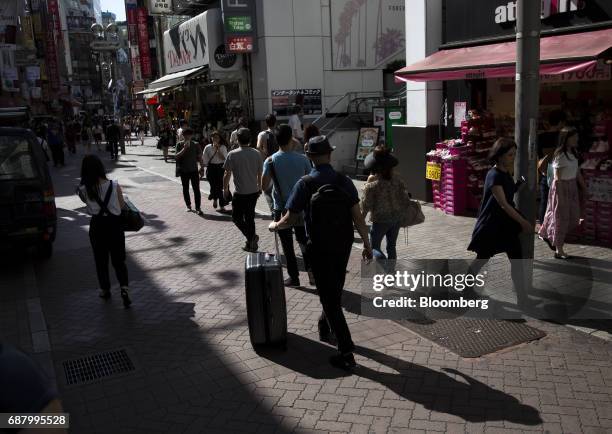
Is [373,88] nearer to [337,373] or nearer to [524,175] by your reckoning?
[524,175]

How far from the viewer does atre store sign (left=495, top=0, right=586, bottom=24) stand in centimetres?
827

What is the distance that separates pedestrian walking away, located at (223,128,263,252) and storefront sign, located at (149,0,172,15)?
65.0ft

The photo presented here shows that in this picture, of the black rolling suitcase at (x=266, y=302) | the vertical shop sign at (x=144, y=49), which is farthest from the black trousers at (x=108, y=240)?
the vertical shop sign at (x=144, y=49)

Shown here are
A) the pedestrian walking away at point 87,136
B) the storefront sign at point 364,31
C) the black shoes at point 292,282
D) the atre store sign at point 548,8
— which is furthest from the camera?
the pedestrian walking away at point 87,136

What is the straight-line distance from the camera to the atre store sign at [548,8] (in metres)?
8.27

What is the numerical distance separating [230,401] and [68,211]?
10.1m

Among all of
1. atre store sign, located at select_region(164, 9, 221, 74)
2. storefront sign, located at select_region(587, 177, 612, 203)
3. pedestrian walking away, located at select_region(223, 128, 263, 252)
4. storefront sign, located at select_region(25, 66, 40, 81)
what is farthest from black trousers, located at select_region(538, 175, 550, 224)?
storefront sign, located at select_region(25, 66, 40, 81)

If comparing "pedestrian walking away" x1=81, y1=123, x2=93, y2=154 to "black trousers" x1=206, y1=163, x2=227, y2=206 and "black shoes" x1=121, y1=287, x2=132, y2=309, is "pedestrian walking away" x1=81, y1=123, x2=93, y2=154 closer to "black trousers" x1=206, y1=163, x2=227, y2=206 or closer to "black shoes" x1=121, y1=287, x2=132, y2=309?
"black trousers" x1=206, y1=163, x2=227, y2=206

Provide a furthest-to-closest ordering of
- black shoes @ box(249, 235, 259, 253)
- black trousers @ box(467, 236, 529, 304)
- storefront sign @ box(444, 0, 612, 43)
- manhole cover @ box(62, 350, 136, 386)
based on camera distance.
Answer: black shoes @ box(249, 235, 259, 253) → storefront sign @ box(444, 0, 612, 43) → black trousers @ box(467, 236, 529, 304) → manhole cover @ box(62, 350, 136, 386)

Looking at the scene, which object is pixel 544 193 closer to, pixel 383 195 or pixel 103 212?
pixel 383 195

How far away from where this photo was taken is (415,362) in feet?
15.7

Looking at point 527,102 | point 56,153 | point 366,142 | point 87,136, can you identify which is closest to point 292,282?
point 527,102

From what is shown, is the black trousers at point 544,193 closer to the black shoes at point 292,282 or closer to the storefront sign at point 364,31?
the black shoes at point 292,282

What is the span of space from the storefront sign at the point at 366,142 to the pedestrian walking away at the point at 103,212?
361 inches
